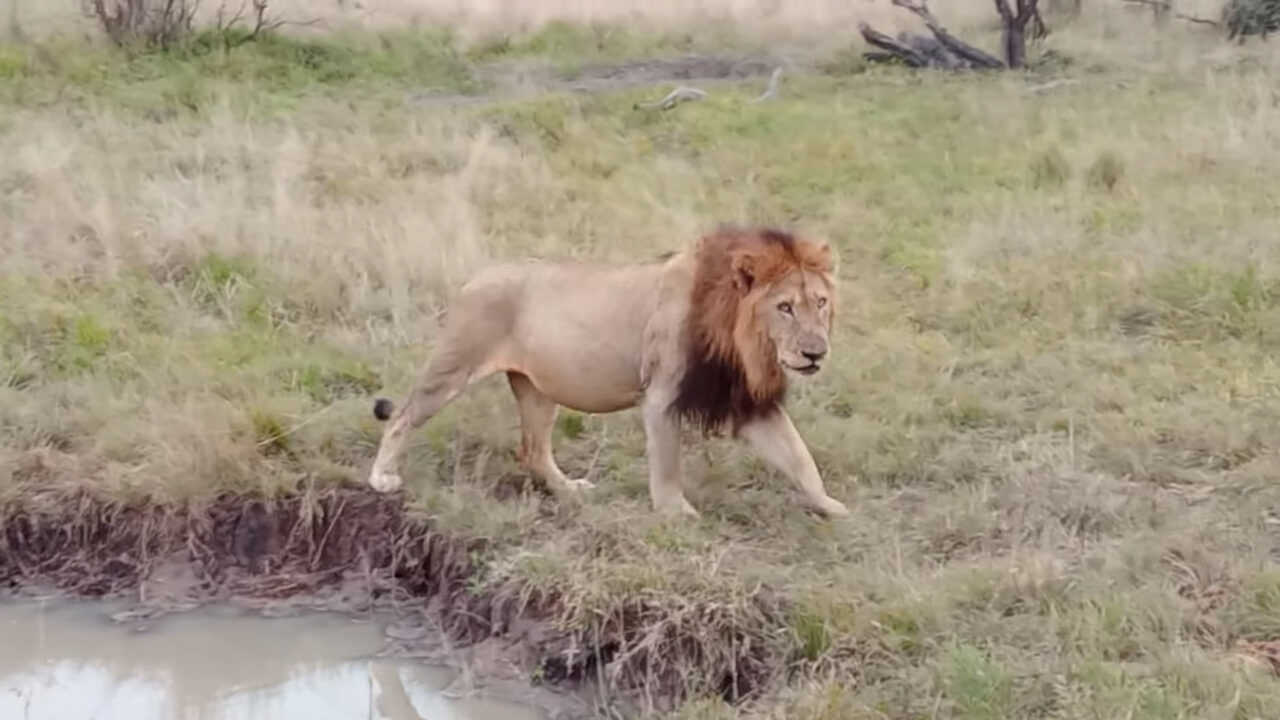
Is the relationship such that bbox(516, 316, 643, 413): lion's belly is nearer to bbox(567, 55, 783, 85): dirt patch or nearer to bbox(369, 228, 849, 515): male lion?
bbox(369, 228, 849, 515): male lion

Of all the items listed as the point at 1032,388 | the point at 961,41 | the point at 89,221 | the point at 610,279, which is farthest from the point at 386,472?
the point at 961,41

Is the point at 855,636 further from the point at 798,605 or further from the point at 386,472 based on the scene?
the point at 386,472

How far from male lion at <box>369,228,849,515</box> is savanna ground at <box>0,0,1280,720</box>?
0.22m

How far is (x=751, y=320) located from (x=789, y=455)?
52 cm

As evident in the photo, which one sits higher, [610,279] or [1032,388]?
[610,279]

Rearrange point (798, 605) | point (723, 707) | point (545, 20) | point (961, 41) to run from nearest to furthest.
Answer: point (723, 707), point (798, 605), point (961, 41), point (545, 20)

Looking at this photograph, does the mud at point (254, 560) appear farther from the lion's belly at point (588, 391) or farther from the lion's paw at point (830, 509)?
the lion's paw at point (830, 509)

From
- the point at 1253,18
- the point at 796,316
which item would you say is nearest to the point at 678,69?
the point at 1253,18

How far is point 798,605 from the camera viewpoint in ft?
16.4

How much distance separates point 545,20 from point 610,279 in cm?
1369

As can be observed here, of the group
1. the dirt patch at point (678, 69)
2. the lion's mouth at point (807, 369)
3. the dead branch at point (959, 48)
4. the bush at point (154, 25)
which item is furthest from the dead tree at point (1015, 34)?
the lion's mouth at point (807, 369)

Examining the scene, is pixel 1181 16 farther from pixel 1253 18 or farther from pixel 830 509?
pixel 830 509

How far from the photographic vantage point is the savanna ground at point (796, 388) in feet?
16.0

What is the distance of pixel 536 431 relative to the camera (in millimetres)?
6305
